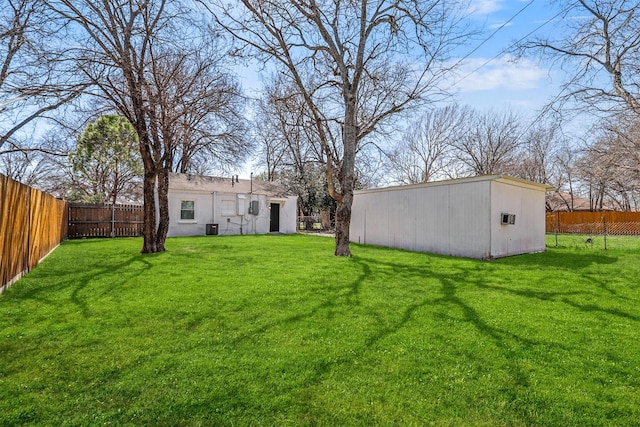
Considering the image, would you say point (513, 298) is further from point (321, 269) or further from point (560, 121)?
point (560, 121)

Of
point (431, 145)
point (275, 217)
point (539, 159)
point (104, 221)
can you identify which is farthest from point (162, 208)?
point (539, 159)

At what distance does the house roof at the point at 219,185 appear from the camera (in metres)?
16.3

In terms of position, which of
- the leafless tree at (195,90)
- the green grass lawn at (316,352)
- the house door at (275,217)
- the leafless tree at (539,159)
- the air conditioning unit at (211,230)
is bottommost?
the green grass lawn at (316,352)

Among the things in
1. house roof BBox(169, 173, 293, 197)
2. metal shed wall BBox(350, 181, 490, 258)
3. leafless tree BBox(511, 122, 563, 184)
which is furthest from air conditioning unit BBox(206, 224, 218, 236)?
leafless tree BBox(511, 122, 563, 184)

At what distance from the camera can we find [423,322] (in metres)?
3.70

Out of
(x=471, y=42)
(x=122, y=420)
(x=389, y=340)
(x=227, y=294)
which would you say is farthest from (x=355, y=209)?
(x=122, y=420)

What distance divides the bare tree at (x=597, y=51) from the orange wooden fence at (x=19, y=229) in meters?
11.5

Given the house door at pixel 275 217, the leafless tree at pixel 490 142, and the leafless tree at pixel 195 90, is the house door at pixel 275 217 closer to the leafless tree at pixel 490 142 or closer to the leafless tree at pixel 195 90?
the leafless tree at pixel 195 90

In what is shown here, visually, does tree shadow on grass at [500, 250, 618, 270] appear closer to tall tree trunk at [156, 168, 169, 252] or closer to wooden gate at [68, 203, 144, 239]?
tall tree trunk at [156, 168, 169, 252]

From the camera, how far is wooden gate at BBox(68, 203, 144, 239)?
1366 cm

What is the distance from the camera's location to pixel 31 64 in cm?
539

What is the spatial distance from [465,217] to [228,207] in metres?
11.9

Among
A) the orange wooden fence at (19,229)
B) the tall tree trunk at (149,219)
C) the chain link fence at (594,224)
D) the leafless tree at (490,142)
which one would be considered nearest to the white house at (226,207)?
the tall tree trunk at (149,219)

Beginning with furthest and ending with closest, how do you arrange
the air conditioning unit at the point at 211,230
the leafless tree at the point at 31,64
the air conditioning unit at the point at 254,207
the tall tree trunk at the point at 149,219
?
the air conditioning unit at the point at 254,207, the air conditioning unit at the point at 211,230, the tall tree trunk at the point at 149,219, the leafless tree at the point at 31,64
